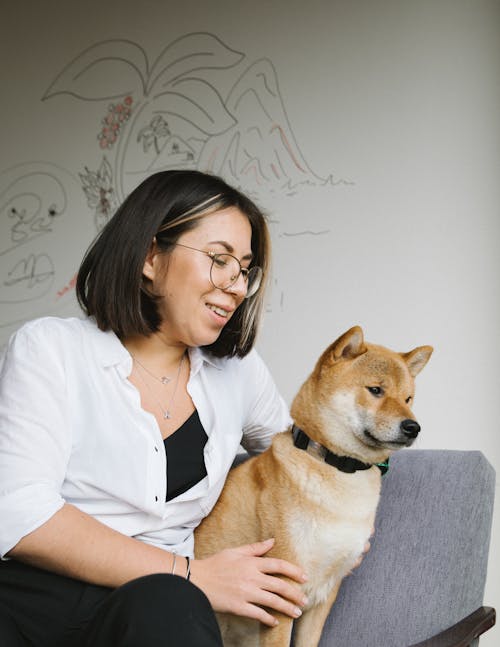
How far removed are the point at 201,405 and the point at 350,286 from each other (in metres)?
1.04

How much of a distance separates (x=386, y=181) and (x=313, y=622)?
1450 millimetres

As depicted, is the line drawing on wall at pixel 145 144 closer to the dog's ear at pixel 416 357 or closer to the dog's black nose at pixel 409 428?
the dog's ear at pixel 416 357

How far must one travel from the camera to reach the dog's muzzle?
1.24 m

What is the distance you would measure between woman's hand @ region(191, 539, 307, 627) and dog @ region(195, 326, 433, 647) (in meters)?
0.04

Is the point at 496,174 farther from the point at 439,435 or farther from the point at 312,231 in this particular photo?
the point at 439,435

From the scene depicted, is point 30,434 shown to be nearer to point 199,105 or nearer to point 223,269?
point 223,269

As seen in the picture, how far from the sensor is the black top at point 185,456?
1348 millimetres

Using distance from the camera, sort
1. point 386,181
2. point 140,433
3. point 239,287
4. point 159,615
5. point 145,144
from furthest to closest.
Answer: point 145,144
point 386,181
point 239,287
point 140,433
point 159,615

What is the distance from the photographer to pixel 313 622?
4.51 ft

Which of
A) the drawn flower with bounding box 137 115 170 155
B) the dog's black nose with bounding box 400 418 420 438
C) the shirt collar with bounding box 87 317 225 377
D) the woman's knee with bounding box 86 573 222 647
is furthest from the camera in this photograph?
the drawn flower with bounding box 137 115 170 155

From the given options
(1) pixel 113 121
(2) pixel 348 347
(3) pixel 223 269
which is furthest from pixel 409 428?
(1) pixel 113 121

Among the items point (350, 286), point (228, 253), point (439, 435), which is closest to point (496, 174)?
point (350, 286)

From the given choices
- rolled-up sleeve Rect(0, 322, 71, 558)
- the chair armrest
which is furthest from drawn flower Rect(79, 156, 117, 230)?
the chair armrest

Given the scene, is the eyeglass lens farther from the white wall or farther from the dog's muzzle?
the white wall
